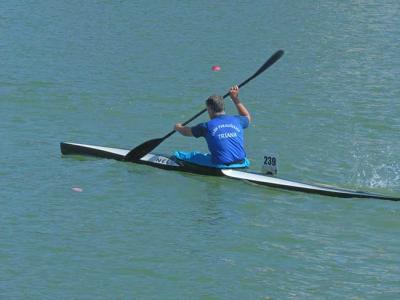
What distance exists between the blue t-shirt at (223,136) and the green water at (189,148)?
41cm

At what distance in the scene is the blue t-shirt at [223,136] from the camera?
1514 centimetres

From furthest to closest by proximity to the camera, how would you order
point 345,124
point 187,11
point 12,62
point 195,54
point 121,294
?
point 187,11, point 195,54, point 12,62, point 345,124, point 121,294

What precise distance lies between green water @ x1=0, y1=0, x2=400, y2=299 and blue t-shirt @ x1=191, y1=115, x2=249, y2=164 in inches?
16.2

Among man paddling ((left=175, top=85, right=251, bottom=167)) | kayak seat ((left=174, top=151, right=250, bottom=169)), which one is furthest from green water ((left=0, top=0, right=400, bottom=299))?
man paddling ((left=175, top=85, right=251, bottom=167))

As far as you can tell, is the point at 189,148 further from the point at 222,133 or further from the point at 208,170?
the point at 222,133

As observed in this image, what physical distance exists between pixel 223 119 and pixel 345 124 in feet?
15.0

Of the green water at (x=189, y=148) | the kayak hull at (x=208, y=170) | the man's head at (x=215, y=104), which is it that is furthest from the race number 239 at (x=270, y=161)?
the man's head at (x=215, y=104)

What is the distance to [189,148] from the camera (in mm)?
17688

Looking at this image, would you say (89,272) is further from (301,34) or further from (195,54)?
(301,34)

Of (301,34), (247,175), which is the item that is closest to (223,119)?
(247,175)

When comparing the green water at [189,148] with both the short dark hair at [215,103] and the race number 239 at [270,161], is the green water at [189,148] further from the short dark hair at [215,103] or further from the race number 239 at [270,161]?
the short dark hair at [215,103]

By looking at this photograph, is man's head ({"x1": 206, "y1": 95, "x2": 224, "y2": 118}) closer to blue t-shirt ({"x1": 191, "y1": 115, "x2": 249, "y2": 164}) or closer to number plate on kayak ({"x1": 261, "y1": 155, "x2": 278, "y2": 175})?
blue t-shirt ({"x1": 191, "y1": 115, "x2": 249, "y2": 164})

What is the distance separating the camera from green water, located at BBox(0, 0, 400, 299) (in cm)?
1198

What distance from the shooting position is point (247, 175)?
1523 centimetres
